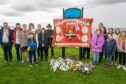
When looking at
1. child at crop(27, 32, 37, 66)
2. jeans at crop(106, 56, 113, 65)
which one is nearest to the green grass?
jeans at crop(106, 56, 113, 65)

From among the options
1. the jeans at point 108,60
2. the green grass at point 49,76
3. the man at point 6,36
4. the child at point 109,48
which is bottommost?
the green grass at point 49,76

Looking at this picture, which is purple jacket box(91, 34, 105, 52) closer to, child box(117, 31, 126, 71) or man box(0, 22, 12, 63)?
child box(117, 31, 126, 71)

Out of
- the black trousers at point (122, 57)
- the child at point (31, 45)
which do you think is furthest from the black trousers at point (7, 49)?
the black trousers at point (122, 57)

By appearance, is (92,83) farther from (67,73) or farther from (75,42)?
(75,42)

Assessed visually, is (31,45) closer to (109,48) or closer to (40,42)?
(40,42)

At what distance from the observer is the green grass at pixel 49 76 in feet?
50.6

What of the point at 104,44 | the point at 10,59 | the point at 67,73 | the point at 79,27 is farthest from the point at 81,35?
the point at 10,59

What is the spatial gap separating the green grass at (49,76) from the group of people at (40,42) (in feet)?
2.40

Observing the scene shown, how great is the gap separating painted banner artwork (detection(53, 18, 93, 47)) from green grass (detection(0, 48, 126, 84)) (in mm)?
2371

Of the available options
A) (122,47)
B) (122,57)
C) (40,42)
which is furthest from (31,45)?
(122,57)

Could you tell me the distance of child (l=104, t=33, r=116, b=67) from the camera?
58.4 feet

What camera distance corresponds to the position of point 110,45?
17844 mm

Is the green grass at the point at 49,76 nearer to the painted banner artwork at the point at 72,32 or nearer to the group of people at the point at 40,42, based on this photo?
the group of people at the point at 40,42

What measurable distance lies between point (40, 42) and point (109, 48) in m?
4.26
